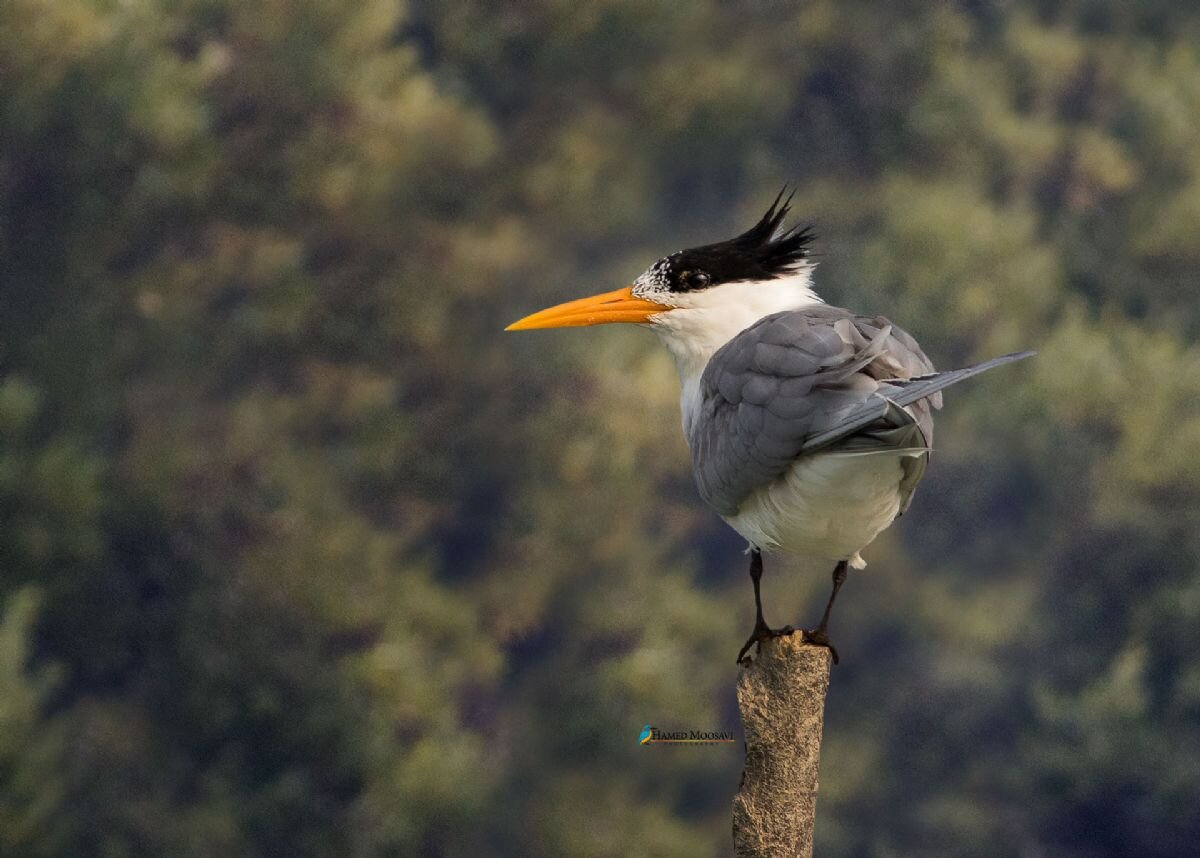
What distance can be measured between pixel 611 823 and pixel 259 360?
225 cm

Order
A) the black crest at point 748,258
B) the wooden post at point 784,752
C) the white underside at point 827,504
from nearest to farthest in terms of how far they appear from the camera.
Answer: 1. the white underside at point 827,504
2. the wooden post at point 784,752
3. the black crest at point 748,258

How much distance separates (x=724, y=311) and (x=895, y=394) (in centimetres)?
72

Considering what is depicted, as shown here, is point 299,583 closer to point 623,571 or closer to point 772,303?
point 623,571

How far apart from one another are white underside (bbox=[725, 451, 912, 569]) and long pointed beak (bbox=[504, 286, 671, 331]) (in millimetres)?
457

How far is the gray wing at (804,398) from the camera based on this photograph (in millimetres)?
1862

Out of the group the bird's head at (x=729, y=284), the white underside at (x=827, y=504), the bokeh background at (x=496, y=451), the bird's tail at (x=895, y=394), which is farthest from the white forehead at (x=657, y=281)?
the bokeh background at (x=496, y=451)

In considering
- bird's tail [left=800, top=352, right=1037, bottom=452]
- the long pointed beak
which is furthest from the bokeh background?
bird's tail [left=800, top=352, right=1037, bottom=452]

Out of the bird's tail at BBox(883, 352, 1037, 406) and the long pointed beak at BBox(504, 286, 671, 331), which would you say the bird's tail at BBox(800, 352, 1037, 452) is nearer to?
the bird's tail at BBox(883, 352, 1037, 406)

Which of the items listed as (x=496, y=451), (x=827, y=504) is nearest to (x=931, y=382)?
(x=827, y=504)

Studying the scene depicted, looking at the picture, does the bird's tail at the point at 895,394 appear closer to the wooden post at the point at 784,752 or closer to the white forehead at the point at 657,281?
the wooden post at the point at 784,752

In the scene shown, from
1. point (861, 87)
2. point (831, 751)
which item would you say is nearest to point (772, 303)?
point (831, 751)

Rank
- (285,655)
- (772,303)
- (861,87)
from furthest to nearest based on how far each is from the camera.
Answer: (861,87) < (285,655) < (772,303)

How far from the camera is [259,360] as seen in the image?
5566mm

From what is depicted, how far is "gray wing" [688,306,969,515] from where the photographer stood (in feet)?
6.11
